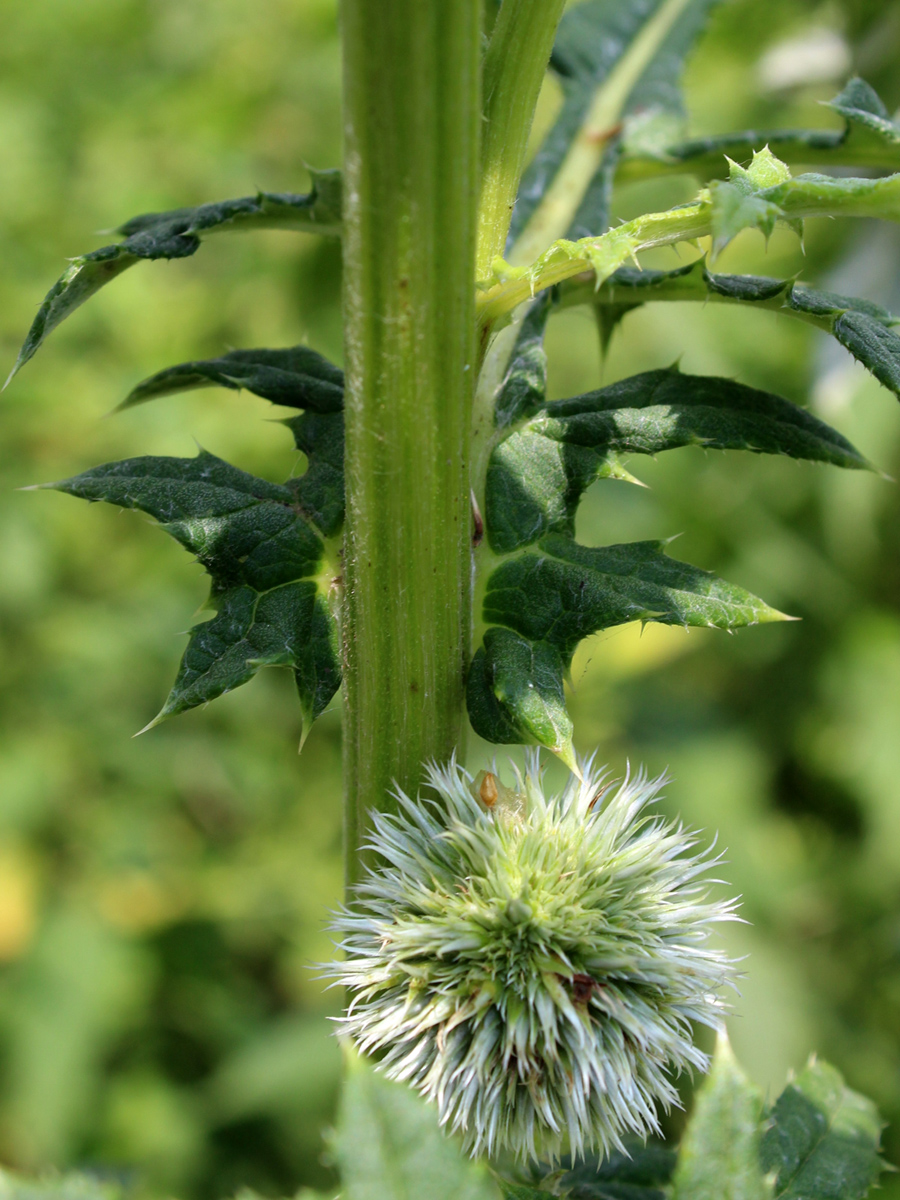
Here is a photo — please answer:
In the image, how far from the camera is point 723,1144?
102 centimetres

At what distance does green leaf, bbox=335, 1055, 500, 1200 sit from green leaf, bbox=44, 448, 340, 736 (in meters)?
0.48

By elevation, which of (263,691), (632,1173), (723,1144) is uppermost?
(723,1144)

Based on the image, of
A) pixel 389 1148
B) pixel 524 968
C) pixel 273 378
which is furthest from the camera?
pixel 273 378

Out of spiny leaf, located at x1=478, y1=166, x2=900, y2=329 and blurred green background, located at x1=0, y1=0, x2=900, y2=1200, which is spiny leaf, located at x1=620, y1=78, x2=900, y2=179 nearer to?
spiny leaf, located at x1=478, y1=166, x2=900, y2=329

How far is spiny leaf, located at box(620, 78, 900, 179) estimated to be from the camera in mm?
1592

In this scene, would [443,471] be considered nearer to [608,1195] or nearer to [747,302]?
[747,302]

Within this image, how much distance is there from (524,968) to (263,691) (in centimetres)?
334

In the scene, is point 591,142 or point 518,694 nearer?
point 518,694

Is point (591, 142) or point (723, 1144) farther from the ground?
point (591, 142)

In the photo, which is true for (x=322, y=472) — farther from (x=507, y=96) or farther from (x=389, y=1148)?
(x=389, y=1148)

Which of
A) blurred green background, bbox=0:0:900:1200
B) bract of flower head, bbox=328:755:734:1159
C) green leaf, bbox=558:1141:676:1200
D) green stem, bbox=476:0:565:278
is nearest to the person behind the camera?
bract of flower head, bbox=328:755:734:1159

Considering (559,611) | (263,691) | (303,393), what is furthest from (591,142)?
(263,691)

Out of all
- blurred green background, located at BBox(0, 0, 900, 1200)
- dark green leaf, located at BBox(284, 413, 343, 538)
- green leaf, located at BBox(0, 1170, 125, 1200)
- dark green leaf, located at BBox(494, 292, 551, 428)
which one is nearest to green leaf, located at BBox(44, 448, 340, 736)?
dark green leaf, located at BBox(284, 413, 343, 538)

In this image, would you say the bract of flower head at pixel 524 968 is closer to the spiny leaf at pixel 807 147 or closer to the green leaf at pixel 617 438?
the green leaf at pixel 617 438
